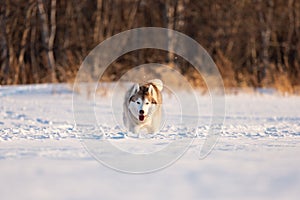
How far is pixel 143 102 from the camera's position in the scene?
15.3 feet

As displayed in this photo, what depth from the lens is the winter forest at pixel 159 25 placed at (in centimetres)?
1319

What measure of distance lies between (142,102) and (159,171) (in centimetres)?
188

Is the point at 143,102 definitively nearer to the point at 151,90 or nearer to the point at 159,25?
the point at 151,90

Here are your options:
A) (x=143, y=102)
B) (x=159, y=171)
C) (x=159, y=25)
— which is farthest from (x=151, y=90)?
(x=159, y=25)

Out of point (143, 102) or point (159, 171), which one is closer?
point (159, 171)

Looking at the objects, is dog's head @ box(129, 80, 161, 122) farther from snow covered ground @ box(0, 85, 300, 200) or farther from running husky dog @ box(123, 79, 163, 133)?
snow covered ground @ box(0, 85, 300, 200)

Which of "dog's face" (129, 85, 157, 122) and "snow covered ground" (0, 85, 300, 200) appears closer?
"snow covered ground" (0, 85, 300, 200)

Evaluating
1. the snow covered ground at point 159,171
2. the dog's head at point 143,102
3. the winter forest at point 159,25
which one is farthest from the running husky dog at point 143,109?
the winter forest at point 159,25

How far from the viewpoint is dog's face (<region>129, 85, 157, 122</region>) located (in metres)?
4.65

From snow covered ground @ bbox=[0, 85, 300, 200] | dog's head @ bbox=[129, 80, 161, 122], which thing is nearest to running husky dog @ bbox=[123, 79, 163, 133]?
dog's head @ bbox=[129, 80, 161, 122]

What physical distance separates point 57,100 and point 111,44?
18.9 feet

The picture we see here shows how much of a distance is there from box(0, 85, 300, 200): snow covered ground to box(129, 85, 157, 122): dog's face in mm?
304

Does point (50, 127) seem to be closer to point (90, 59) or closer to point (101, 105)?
point (101, 105)

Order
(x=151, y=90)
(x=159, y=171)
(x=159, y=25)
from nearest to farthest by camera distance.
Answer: (x=159, y=171), (x=151, y=90), (x=159, y=25)
